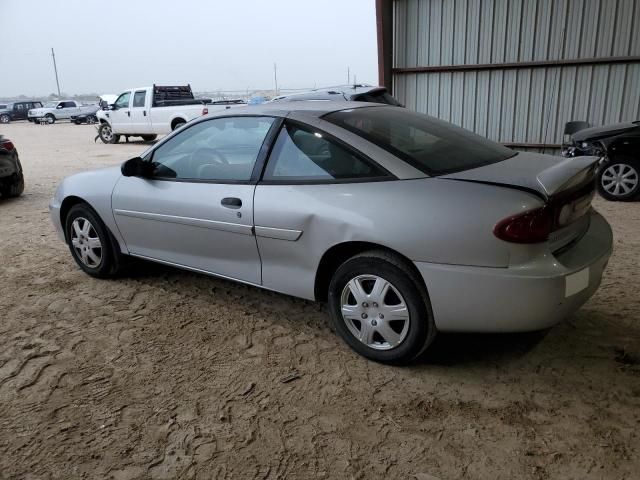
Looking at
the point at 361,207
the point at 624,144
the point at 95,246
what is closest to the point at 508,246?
the point at 361,207

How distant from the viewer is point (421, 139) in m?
3.18

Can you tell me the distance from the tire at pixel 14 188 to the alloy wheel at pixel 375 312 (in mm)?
7476

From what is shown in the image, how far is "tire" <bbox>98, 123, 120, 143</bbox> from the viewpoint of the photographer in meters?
18.5

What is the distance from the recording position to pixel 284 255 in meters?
3.12

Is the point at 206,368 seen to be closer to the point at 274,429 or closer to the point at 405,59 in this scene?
the point at 274,429

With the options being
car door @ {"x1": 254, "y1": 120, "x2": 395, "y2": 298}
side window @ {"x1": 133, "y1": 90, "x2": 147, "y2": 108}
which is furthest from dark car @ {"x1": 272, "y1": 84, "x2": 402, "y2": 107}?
side window @ {"x1": 133, "y1": 90, "x2": 147, "y2": 108}

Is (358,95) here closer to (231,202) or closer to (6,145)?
(231,202)

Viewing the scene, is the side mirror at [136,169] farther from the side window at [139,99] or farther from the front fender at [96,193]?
the side window at [139,99]

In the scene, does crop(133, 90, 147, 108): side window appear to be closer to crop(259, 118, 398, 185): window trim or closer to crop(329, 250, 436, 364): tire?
crop(259, 118, 398, 185): window trim

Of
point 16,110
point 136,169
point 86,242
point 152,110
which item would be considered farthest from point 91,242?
point 16,110

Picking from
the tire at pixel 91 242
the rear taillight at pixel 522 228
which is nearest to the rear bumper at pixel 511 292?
the rear taillight at pixel 522 228

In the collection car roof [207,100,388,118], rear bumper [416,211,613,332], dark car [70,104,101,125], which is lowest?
dark car [70,104,101,125]

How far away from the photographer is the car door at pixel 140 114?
1705 centimetres

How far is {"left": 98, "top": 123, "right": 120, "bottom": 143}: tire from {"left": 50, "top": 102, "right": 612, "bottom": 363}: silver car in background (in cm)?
1604
